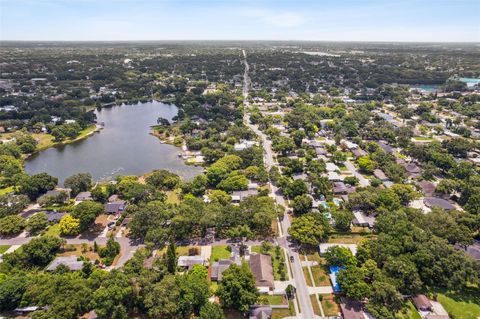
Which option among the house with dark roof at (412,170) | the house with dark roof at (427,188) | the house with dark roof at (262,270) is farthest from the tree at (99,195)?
the house with dark roof at (412,170)

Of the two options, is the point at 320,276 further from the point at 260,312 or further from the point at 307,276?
Result: the point at 260,312

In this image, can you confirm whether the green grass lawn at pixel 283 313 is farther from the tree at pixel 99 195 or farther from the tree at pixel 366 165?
the tree at pixel 366 165

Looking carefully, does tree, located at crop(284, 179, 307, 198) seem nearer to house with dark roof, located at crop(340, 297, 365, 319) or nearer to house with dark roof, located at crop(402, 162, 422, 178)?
house with dark roof, located at crop(340, 297, 365, 319)

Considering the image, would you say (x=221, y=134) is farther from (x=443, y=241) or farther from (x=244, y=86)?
(x=244, y=86)

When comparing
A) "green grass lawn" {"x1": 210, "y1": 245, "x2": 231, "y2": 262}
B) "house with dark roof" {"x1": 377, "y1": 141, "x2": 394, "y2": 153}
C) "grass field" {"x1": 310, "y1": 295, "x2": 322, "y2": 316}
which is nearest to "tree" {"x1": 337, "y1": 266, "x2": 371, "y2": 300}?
"grass field" {"x1": 310, "y1": 295, "x2": 322, "y2": 316}

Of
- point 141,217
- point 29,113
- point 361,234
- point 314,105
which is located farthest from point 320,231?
point 29,113

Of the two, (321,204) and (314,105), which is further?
(314,105)

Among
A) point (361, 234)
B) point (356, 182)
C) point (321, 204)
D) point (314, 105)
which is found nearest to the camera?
point (361, 234)
